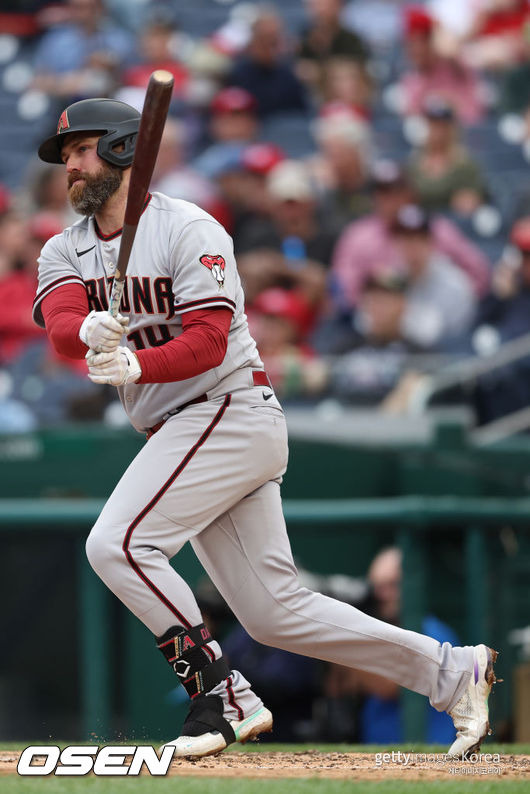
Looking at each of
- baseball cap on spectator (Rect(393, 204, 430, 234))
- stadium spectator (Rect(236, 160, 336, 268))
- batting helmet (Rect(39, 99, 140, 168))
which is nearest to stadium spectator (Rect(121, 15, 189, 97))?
stadium spectator (Rect(236, 160, 336, 268))

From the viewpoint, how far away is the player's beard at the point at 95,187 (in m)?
3.44

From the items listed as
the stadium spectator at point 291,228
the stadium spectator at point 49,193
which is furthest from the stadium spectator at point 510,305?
the stadium spectator at point 49,193

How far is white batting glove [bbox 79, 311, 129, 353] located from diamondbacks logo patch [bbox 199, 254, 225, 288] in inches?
12.0

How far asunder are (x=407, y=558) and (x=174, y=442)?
2.30m

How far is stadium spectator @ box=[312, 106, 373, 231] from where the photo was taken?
841 cm

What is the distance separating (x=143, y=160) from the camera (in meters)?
3.16

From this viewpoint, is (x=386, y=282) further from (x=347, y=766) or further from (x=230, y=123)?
(x=347, y=766)

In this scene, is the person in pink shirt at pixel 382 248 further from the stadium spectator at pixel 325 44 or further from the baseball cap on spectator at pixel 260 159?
the stadium spectator at pixel 325 44

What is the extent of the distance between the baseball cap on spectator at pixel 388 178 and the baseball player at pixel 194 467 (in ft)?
15.8

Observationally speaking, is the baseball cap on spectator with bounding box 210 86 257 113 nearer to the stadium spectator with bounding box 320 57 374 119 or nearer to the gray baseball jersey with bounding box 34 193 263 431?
the stadium spectator with bounding box 320 57 374 119

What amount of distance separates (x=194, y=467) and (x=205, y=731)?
686 millimetres

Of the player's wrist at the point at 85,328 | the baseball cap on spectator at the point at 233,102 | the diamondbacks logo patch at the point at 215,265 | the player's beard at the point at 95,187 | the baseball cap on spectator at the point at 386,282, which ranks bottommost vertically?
the player's wrist at the point at 85,328

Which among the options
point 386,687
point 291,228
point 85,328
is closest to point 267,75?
point 291,228

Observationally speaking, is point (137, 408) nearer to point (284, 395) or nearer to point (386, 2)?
point (284, 395)
